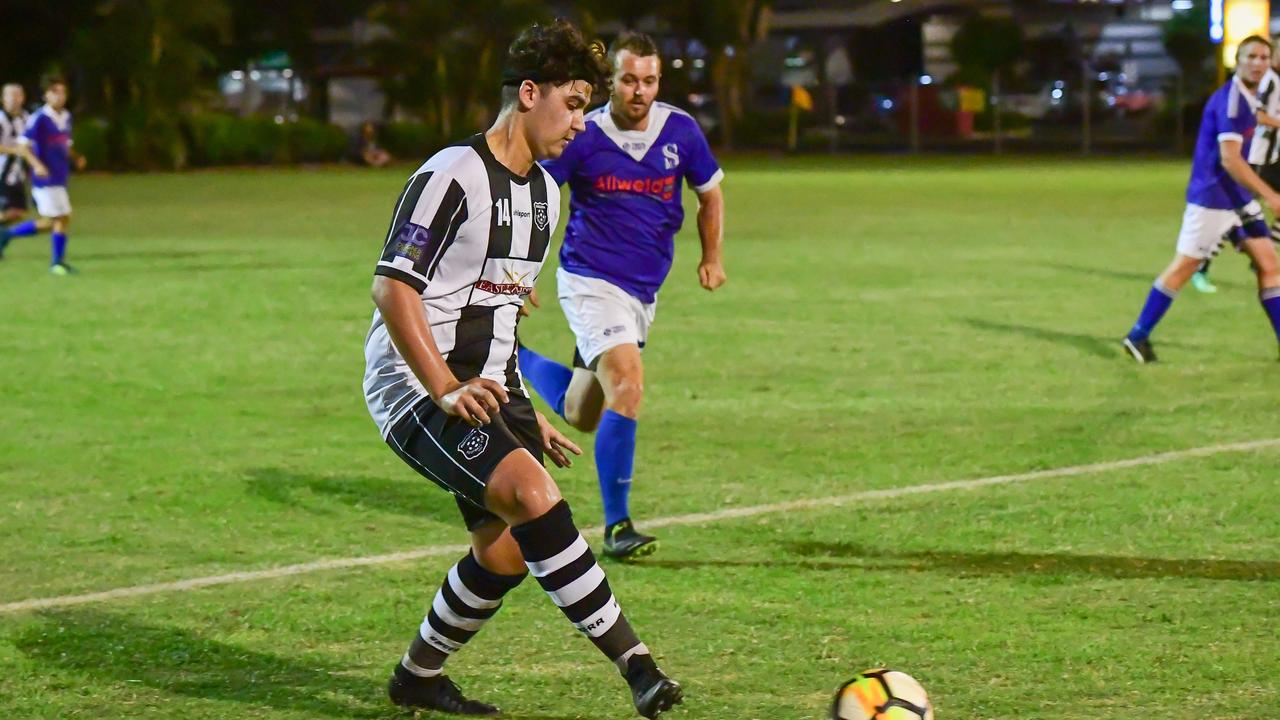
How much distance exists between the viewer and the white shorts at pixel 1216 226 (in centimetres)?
1110

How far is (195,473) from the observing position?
8.12 metres

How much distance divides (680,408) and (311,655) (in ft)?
15.9

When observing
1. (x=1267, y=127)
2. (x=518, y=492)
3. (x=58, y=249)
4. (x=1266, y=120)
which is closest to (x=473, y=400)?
(x=518, y=492)

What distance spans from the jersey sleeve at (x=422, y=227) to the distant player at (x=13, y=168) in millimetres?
15923

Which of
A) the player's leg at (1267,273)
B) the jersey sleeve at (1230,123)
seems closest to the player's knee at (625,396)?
the jersey sleeve at (1230,123)

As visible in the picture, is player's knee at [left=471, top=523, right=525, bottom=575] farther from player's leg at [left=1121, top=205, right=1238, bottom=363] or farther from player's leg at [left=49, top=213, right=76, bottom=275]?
player's leg at [left=49, top=213, right=76, bottom=275]

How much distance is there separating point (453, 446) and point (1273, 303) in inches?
322

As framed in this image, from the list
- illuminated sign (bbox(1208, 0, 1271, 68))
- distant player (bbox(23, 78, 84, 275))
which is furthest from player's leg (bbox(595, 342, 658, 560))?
illuminated sign (bbox(1208, 0, 1271, 68))

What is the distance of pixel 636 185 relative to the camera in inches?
273

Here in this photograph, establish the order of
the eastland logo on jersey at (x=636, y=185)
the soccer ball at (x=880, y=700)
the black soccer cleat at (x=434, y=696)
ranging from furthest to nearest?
the eastland logo on jersey at (x=636, y=185)
the black soccer cleat at (x=434, y=696)
the soccer ball at (x=880, y=700)

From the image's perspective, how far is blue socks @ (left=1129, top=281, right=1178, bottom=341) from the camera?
37.2 ft

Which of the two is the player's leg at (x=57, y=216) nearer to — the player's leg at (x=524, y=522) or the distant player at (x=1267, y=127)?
the distant player at (x=1267, y=127)

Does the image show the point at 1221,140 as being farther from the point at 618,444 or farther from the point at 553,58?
the point at 553,58

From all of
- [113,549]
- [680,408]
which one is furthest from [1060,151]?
[113,549]
